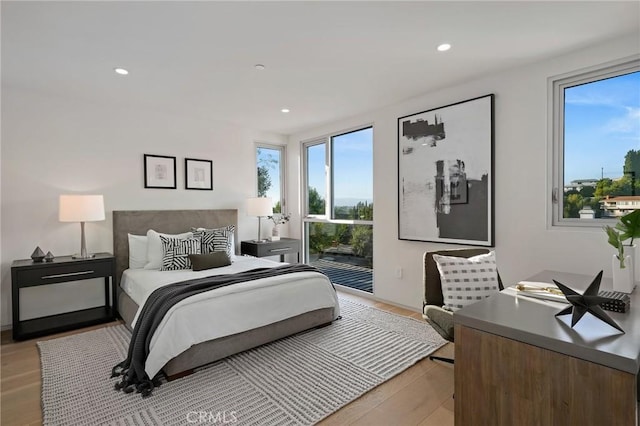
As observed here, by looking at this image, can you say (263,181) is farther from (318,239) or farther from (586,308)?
(586,308)

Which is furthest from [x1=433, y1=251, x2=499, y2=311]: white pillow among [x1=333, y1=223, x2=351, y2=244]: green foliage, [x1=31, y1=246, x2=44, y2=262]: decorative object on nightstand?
[x1=31, y1=246, x2=44, y2=262]: decorative object on nightstand

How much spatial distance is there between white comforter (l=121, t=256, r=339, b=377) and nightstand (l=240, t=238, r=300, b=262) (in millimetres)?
1043

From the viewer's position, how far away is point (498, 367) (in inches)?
54.0

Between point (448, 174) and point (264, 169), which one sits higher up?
point (264, 169)

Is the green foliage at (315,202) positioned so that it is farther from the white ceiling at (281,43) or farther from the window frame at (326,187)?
the white ceiling at (281,43)

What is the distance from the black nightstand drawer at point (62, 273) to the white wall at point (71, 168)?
454 mm

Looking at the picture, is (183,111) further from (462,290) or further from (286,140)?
(462,290)

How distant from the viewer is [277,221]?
544 cm

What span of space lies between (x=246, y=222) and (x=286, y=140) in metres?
1.59

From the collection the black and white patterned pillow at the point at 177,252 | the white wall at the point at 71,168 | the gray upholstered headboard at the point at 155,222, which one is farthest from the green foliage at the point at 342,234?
the black and white patterned pillow at the point at 177,252

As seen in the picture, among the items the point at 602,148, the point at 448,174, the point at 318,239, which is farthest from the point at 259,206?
the point at 602,148

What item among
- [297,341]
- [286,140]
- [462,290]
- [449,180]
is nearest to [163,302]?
[297,341]

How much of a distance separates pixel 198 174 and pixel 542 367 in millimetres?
4344

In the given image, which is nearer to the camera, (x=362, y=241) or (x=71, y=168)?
(x=71, y=168)
